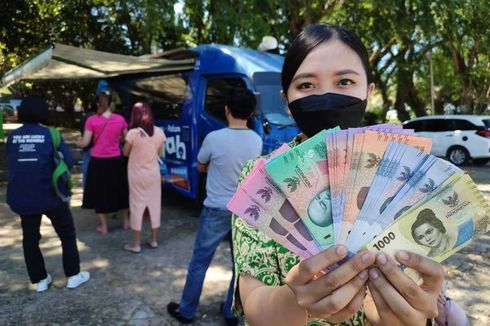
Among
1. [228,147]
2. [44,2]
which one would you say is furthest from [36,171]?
[44,2]

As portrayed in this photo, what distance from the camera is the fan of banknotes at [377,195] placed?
877mm

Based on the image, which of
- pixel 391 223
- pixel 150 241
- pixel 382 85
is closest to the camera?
pixel 391 223

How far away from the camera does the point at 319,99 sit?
123 centimetres

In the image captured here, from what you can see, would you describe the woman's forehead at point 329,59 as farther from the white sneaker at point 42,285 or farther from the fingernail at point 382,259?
the white sneaker at point 42,285

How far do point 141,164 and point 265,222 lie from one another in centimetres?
416

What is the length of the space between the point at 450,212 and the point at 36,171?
3.58 m

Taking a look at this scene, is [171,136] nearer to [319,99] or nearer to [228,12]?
[228,12]

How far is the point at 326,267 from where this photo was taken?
875 millimetres

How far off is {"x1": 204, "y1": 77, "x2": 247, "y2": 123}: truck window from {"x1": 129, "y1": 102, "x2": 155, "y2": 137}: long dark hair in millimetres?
1499

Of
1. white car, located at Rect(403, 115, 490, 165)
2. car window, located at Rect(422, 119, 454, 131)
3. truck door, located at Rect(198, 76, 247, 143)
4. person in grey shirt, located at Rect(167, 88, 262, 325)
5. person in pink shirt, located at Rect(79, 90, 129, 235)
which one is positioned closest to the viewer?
person in grey shirt, located at Rect(167, 88, 262, 325)

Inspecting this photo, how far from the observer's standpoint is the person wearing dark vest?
371cm

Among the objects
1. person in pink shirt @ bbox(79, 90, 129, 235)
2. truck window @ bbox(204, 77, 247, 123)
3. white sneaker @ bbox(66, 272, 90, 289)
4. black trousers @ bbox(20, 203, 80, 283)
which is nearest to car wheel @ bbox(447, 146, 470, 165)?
truck window @ bbox(204, 77, 247, 123)

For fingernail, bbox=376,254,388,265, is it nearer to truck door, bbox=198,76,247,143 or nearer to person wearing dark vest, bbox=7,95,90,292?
person wearing dark vest, bbox=7,95,90,292

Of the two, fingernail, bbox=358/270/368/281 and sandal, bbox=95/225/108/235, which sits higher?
fingernail, bbox=358/270/368/281
